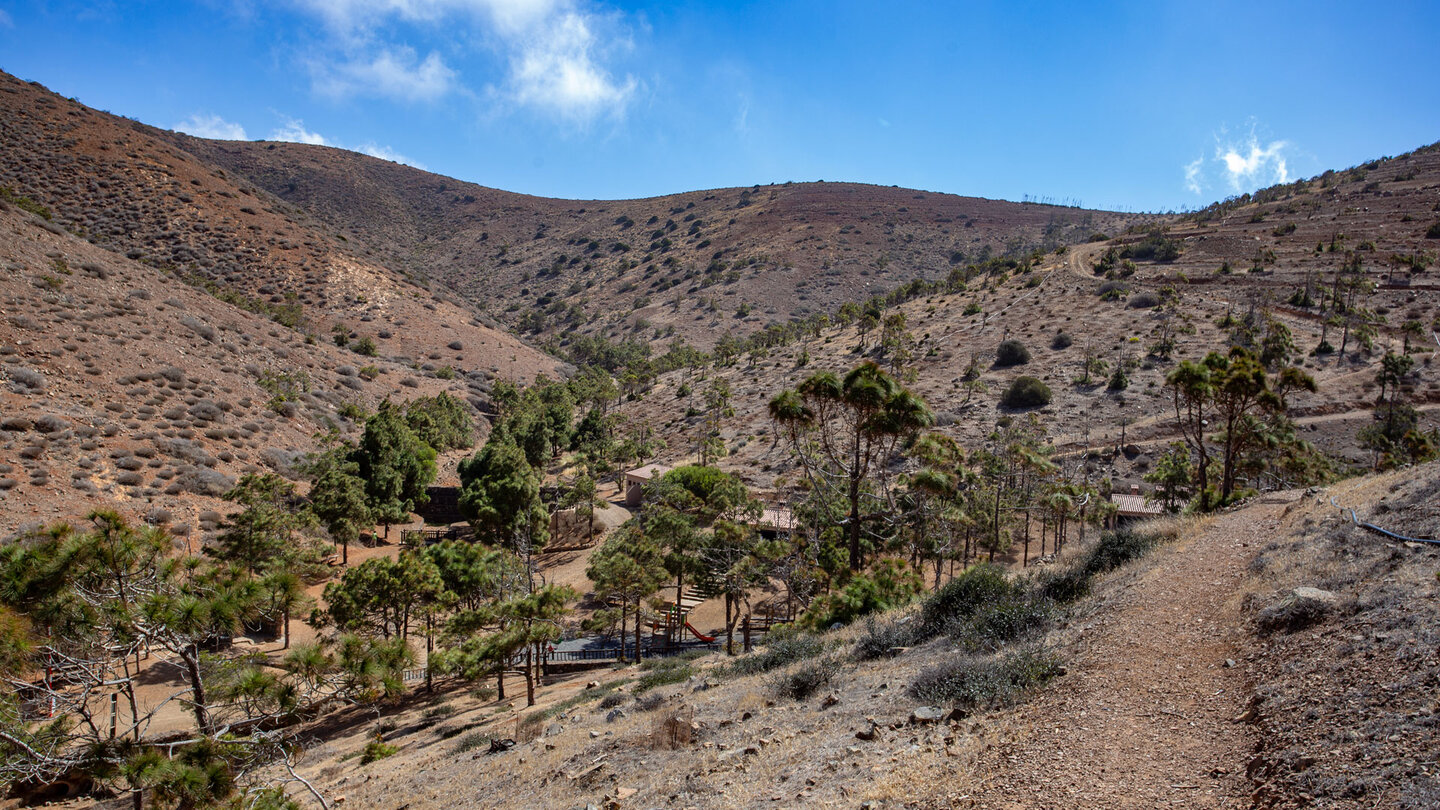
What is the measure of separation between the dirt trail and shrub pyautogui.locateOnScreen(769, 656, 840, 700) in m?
4.24

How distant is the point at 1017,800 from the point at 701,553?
19.2m

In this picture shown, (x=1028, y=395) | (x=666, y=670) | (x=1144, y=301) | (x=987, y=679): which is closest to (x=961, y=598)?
(x=987, y=679)

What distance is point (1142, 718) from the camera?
24.5 feet

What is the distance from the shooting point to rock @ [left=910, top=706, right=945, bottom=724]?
8.59 m

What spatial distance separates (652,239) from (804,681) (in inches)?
5267

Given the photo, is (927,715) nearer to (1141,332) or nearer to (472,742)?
(472,742)

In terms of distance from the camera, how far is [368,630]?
22734 mm

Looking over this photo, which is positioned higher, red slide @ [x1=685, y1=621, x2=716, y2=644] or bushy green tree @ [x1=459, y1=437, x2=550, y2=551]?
bushy green tree @ [x1=459, y1=437, x2=550, y2=551]

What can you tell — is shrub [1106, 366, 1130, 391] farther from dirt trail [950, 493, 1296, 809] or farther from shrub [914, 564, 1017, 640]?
dirt trail [950, 493, 1296, 809]

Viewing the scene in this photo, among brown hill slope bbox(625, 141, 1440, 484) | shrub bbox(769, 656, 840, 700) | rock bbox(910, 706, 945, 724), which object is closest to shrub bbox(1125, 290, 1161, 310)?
brown hill slope bbox(625, 141, 1440, 484)

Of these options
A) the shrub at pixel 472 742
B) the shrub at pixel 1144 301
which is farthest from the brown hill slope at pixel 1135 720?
the shrub at pixel 1144 301

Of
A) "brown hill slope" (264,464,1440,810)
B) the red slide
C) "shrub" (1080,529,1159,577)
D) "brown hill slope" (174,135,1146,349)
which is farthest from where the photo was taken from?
"brown hill slope" (174,135,1146,349)

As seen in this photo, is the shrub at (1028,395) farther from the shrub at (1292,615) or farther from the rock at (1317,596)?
the shrub at (1292,615)

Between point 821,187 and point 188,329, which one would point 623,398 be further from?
point 821,187
